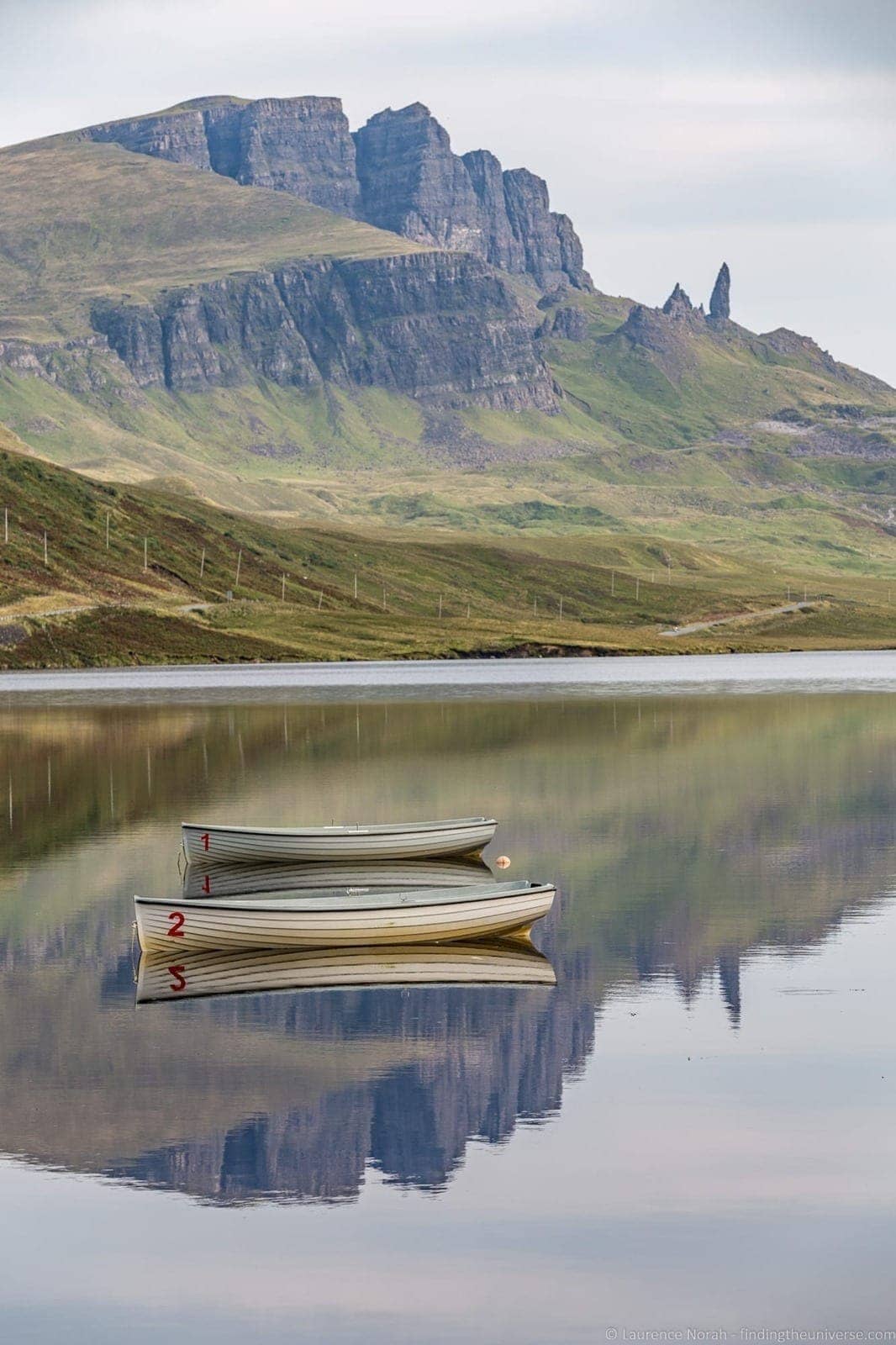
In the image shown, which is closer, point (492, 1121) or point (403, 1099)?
point (492, 1121)

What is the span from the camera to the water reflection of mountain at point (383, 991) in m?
28.8

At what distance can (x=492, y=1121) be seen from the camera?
96.1 ft

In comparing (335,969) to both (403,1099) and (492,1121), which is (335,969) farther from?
(492,1121)

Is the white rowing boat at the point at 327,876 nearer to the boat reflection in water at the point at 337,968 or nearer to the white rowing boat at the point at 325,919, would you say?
the boat reflection in water at the point at 337,968

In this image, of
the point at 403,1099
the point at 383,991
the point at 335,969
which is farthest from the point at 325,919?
the point at 403,1099

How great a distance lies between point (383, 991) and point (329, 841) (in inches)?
671

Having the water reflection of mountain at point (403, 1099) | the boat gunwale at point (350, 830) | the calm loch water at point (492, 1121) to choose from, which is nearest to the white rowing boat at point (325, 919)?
the calm loch water at point (492, 1121)

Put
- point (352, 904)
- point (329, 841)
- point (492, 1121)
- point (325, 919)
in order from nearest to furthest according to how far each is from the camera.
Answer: point (492, 1121) → point (325, 919) → point (352, 904) → point (329, 841)

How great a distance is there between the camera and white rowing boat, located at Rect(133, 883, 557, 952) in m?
42.1

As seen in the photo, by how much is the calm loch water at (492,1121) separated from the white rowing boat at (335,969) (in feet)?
2.26

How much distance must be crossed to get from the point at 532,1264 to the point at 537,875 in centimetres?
3405

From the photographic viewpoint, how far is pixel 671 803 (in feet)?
248

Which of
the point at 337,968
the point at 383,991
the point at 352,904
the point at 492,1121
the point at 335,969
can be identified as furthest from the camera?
the point at 352,904

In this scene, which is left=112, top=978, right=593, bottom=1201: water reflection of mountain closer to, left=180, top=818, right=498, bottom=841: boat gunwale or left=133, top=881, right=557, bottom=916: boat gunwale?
left=133, top=881, right=557, bottom=916: boat gunwale
